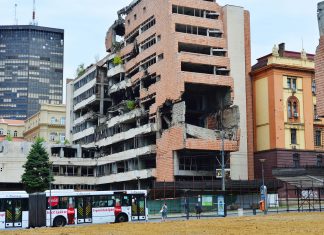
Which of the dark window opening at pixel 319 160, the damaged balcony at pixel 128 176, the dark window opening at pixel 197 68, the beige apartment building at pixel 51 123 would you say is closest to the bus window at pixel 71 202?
the damaged balcony at pixel 128 176

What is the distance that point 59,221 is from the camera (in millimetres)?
47719

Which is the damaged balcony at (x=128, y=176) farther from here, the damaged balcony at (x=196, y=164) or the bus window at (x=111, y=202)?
the bus window at (x=111, y=202)

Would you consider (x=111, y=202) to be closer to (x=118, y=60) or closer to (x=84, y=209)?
(x=84, y=209)

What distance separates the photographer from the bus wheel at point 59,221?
47.5 m

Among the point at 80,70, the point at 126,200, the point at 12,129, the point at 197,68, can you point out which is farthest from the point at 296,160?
the point at 12,129

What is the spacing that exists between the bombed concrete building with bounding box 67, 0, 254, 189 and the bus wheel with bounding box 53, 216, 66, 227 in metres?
28.3

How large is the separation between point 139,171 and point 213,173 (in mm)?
11662

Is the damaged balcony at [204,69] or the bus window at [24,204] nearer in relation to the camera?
the bus window at [24,204]

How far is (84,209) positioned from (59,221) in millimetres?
2364

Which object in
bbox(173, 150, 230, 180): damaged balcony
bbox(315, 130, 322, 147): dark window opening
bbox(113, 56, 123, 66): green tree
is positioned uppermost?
bbox(113, 56, 123, 66): green tree

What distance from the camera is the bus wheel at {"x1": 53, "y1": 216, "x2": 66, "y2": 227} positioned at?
47.5 m

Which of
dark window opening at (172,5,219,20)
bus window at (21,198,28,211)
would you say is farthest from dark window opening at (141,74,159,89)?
bus window at (21,198,28,211)

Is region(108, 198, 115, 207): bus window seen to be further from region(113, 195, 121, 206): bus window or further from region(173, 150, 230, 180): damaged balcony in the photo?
region(173, 150, 230, 180): damaged balcony

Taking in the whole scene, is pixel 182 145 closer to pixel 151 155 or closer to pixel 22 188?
pixel 151 155
